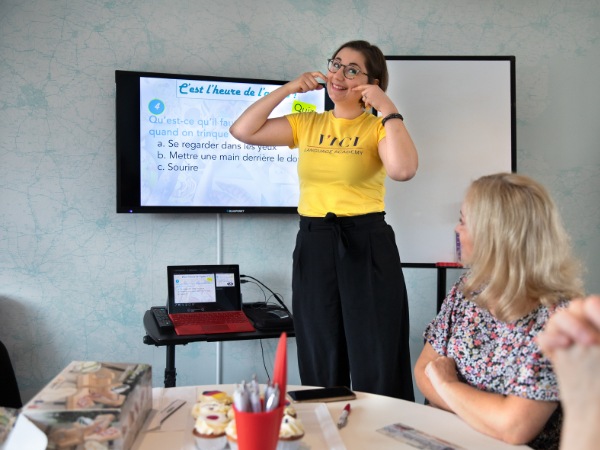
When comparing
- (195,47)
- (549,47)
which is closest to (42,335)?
(195,47)

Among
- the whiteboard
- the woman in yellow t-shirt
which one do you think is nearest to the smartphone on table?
the woman in yellow t-shirt

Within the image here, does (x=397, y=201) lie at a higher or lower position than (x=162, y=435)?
higher

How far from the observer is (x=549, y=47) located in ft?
10.3

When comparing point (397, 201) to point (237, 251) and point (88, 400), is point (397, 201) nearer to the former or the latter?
point (237, 251)

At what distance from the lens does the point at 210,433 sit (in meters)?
1.04

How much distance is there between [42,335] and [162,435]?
1860 mm

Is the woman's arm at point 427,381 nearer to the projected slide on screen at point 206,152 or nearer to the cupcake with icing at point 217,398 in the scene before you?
the cupcake with icing at point 217,398

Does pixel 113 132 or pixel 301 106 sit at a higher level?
pixel 301 106

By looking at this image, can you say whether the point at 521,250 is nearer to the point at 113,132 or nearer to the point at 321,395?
the point at 321,395

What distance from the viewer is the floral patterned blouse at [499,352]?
1189 mm

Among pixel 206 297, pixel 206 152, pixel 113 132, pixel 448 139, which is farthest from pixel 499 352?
pixel 113 132

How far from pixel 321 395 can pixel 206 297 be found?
1.36 meters

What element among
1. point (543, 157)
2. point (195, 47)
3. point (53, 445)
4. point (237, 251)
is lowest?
point (53, 445)

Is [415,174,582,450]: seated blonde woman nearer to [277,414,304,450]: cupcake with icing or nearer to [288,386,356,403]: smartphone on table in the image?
[288,386,356,403]: smartphone on table
